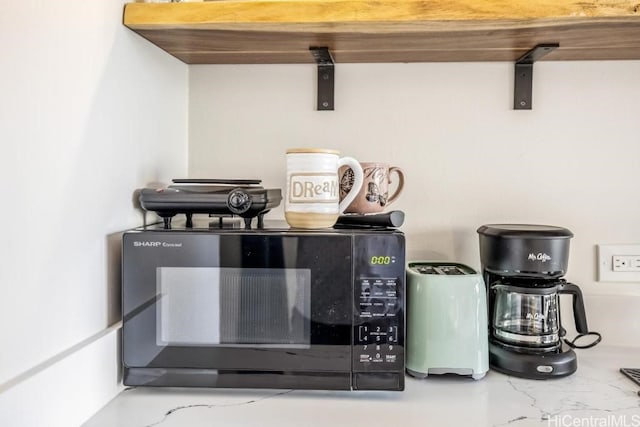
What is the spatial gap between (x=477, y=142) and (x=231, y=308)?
70 cm

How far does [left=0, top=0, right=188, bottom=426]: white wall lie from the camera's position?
2.25ft

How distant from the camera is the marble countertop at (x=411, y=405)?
0.86m

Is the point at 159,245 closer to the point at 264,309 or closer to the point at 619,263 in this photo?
the point at 264,309

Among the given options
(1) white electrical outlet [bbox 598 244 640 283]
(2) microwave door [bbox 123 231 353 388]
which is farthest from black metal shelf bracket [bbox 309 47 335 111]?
(1) white electrical outlet [bbox 598 244 640 283]

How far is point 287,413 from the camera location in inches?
34.9

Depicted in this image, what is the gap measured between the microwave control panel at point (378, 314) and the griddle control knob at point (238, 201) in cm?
21

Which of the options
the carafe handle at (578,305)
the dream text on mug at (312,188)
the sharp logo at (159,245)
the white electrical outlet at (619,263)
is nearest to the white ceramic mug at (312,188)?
the dream text on mug at (312,188)

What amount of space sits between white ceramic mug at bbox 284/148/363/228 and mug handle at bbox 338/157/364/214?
0.08 ft

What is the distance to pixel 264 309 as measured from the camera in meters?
0.95

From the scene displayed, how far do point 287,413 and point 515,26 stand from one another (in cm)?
77

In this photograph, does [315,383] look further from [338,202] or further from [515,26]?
[515,26]

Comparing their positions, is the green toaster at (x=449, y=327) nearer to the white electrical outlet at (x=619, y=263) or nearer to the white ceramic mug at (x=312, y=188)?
the white ceramic mug at (x=312, y=188)

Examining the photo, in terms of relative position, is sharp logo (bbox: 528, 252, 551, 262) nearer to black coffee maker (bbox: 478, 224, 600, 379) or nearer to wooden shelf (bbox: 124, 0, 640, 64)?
black coffee maker (bbox: 478, 224, 600, 379)

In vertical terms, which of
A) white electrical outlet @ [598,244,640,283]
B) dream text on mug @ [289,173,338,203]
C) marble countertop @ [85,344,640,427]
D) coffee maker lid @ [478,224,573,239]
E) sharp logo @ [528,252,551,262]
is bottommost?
marble countertop @ [85,344,640,427]
